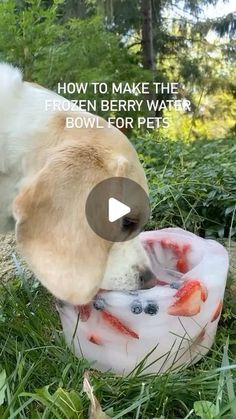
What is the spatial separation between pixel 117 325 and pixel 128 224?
291mm

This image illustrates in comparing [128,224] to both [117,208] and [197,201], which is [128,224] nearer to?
[117,208]

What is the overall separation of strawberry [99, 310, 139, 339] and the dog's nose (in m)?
0.12

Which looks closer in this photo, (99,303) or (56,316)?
(99,303)

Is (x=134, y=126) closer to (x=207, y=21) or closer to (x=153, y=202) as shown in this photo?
(x=153, y=202)

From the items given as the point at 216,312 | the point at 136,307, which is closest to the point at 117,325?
the point at 136,307

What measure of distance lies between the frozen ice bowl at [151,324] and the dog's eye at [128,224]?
0.18m

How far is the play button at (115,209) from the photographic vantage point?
5.68 ft

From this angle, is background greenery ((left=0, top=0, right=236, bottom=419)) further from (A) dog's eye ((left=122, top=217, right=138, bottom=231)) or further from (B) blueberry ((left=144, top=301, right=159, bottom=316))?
(A) dog's eye ((left=122, top=217, right=138, bottom=231))

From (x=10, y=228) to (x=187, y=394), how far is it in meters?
0.72

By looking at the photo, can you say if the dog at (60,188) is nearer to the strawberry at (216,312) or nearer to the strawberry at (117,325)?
the strawberry at (117,325)

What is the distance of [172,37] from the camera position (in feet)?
32.3

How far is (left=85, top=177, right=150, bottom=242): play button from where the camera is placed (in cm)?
169

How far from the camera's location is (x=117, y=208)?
1.78 meters

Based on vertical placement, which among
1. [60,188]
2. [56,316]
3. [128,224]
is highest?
[60,188]
